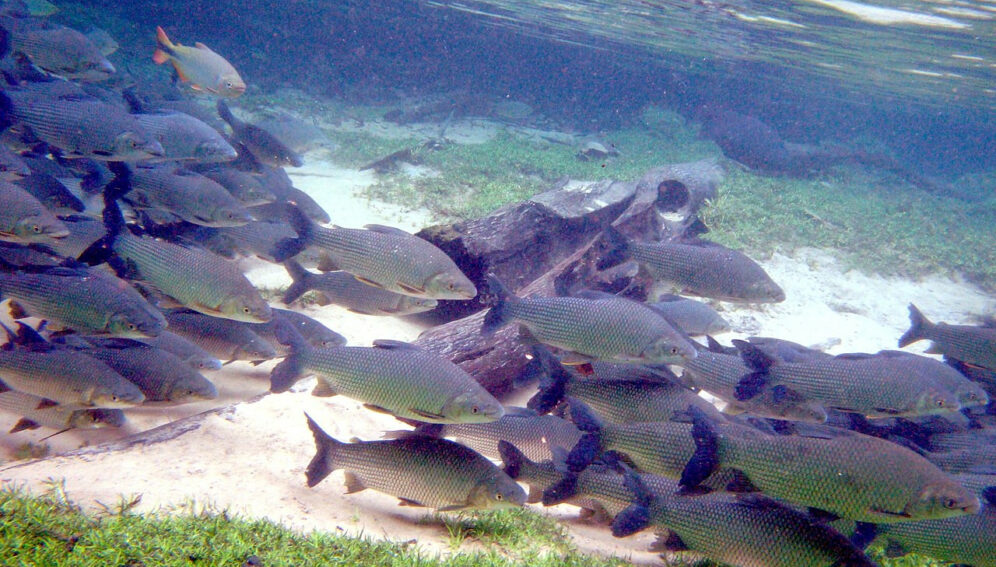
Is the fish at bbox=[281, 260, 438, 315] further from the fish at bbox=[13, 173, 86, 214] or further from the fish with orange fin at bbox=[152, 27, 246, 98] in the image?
the fish with orange fin at bbox=[152, 27, 246, 98]

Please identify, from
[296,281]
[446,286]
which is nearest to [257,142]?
[296,281]

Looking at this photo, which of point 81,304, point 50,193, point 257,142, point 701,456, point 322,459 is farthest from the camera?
point 257,142

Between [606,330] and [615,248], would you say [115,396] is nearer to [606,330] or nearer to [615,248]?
[606,330]

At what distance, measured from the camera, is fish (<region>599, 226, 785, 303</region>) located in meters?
4.90

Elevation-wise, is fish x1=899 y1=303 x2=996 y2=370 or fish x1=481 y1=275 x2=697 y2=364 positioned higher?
fish x1=481 y1=275 x2=697 y2=364

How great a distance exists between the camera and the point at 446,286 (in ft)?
14.3

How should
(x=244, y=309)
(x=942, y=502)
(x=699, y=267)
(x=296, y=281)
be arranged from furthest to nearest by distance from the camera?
(x=296, y=281)
(x=699, y=267)
(x=244, y=309)
(x=942, y=502)

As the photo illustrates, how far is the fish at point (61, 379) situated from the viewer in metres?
3.82

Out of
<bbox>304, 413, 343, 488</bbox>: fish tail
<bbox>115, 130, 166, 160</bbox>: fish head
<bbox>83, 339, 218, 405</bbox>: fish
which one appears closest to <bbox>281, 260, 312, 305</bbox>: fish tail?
<bbox>83, 339, 218, 405</bbox>: fish

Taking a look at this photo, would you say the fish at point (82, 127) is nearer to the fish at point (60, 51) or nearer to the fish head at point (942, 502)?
the fish at point (60, 51)

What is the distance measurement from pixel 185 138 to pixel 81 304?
107 inches

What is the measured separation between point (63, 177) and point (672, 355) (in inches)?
331

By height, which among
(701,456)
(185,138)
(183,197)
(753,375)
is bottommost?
(753,375)

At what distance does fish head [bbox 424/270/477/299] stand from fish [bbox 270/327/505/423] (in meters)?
0.80
